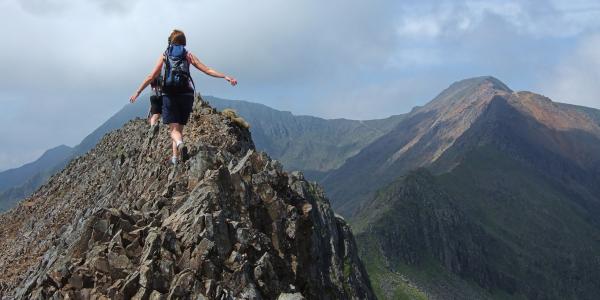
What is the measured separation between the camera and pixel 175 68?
78.1 ft

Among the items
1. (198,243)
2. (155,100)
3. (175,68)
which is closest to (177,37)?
(175,68)

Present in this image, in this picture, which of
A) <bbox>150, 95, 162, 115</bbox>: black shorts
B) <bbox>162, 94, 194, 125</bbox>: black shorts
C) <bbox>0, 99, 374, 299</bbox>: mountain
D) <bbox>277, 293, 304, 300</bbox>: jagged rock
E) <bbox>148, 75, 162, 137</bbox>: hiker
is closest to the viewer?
<bbox>0, 99, 374, 299</bbox>: mountain

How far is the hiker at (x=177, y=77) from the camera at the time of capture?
78.3ft

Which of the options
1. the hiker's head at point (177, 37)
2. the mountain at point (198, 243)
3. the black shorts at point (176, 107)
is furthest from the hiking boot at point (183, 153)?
the hiker's head at point (177, 37)

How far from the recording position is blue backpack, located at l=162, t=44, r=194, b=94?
23.8m

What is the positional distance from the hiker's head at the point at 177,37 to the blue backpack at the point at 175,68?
0.51ft

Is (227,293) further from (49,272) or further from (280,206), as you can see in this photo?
(280,206)

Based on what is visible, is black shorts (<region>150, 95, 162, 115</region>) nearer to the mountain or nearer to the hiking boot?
the hiking boot

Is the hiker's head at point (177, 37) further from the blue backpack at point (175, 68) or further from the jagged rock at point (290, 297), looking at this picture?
the jagged rock at point (290, 297)

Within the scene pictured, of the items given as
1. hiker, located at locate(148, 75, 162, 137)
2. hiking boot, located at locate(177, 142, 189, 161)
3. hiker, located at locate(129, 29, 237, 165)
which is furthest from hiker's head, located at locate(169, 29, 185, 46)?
hiking boot, located at locate(177, 142, 189, 161)

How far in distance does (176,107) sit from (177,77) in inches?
58.7

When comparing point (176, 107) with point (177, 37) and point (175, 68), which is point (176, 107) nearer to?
point (175, 68)

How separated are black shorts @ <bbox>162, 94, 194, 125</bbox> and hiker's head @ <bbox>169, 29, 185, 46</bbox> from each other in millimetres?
2005

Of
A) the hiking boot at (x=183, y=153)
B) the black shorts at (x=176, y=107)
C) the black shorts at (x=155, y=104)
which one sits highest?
the black shorts at (x=155, y=104)
